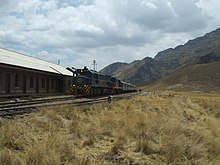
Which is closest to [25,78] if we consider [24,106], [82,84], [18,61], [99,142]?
[18,61]

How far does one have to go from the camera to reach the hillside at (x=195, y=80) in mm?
112562

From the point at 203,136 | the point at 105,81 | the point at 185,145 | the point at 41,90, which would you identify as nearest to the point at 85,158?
the point at 185,145

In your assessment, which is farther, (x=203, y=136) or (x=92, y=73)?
(x=92, y=73)

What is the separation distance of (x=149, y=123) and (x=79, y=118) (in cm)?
276

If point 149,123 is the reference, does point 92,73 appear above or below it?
above

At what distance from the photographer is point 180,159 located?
30.1ft

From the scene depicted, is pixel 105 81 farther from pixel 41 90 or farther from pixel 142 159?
pixel 142 159

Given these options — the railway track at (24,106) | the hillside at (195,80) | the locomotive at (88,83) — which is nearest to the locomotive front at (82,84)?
the locomotive at (88,83)

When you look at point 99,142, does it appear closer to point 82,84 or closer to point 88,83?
point 82,84

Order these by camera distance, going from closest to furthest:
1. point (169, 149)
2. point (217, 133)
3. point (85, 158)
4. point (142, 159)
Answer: point (85, 158)
point (142, 159)
point (169, 149)
point (217, 133)

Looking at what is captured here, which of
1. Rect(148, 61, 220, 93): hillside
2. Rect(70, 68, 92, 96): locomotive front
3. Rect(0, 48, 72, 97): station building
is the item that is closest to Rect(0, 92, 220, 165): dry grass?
Rect(0, 48, 72, 97): station building

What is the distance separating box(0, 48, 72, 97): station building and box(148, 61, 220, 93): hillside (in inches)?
2773

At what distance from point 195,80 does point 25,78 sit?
313 feet

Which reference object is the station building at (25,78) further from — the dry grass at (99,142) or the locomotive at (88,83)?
the dry grass at (99,142)
